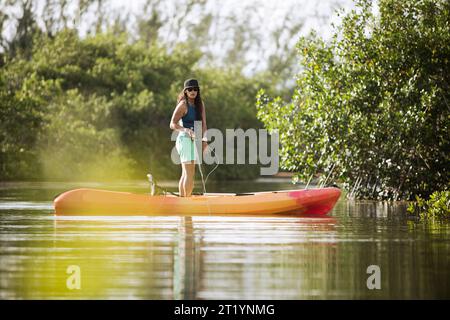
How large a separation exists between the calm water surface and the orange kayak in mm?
213

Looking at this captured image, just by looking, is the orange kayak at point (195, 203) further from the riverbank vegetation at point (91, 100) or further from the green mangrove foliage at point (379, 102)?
the riverbank vegetation at point (91, 100)

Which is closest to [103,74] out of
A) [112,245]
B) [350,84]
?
[350,84]

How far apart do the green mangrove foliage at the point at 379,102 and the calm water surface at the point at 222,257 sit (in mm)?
5335

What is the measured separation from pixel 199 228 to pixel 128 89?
3898 cm

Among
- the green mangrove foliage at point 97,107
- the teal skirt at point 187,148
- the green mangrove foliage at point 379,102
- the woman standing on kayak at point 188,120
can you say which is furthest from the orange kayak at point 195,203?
the green mangrove foliage at point 97,107

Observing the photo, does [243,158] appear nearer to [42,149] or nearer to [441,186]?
[42,149]

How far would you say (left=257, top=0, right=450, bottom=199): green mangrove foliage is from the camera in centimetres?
2186

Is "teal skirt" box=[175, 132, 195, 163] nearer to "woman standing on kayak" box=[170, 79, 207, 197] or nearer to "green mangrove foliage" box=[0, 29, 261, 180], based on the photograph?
"woman standing on kayak" box=[170, 79, 207, 197]

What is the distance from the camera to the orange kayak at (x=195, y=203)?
16.8m

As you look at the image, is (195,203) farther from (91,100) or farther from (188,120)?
(91,100)

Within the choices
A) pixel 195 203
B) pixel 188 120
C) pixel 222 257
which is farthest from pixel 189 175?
pixel 222 257

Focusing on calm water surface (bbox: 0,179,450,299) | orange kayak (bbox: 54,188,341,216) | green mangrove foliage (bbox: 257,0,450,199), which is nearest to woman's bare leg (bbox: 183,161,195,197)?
orange kayak (bbox: 54,188,341,216)

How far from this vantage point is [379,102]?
2261 centimetres

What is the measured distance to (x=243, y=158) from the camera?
55.6 meters
